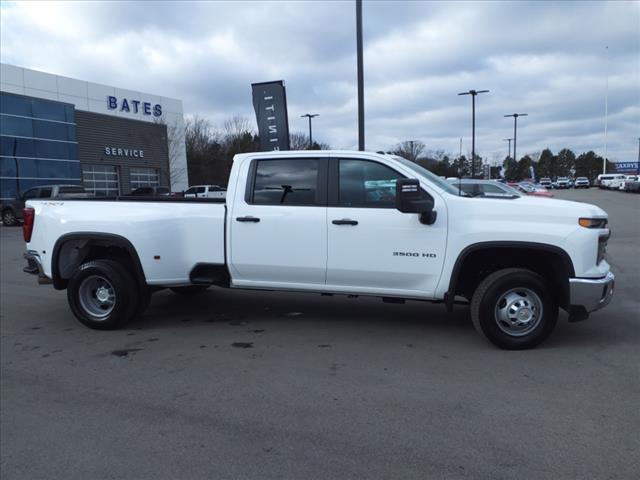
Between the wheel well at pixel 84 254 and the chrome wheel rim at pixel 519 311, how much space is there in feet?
13.1

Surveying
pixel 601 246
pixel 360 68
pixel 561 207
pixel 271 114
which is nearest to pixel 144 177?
pixel 271 114

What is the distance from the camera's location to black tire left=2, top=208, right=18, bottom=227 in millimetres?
25047

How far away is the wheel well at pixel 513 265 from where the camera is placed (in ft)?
16.9

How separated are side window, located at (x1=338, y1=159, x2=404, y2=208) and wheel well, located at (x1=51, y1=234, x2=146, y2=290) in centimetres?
258

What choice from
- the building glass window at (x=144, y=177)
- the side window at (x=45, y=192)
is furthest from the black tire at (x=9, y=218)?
the building glass window at (x=144, y=177)

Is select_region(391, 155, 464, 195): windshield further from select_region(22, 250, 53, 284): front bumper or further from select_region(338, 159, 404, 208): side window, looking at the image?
select_region(22, 250, 53, 284): front bumper

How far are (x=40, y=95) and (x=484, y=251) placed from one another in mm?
35726

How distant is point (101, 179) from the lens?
132 feet

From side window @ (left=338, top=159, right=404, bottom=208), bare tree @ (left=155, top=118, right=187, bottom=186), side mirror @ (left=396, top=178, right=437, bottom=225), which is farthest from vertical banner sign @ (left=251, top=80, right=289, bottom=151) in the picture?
bare tree @ (left=155, top=118, right=187, bottom=186)

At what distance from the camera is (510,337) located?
5250mm

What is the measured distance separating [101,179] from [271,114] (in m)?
30.7

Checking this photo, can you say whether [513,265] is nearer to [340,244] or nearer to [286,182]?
[340,244]

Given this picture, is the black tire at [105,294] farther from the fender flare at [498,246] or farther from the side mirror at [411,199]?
the fender flare at [498,246]

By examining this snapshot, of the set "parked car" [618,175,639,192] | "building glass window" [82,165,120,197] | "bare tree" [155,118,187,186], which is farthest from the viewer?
"parked car" [618,175,639,192]
